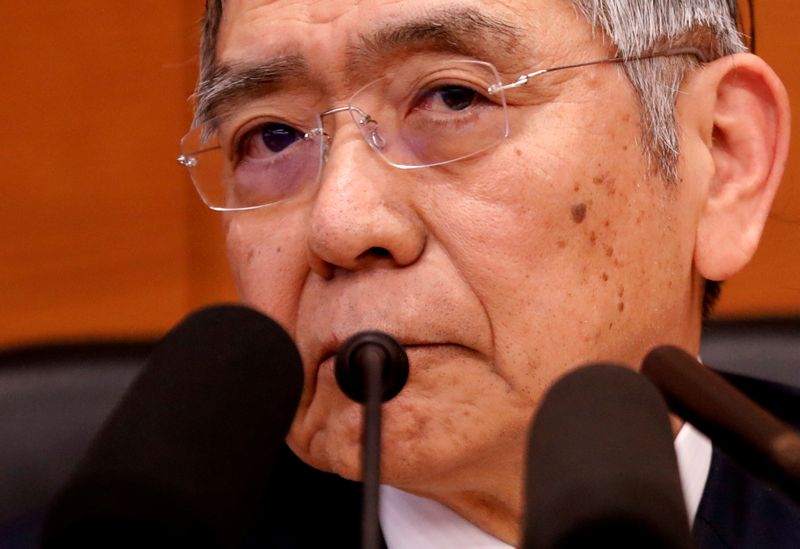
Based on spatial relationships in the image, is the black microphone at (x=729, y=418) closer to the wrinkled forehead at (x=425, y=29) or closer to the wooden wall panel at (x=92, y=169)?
the wrinkled forehead at (x=425, y=29)

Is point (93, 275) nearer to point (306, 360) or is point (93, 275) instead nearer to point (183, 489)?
point (306, 360)

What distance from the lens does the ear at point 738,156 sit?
1.36 m

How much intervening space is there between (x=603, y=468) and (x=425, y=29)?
2.47ft

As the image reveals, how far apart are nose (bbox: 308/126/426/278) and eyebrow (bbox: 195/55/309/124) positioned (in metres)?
0.14

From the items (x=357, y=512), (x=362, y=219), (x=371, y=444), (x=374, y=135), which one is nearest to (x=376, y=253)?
(x=362, y=219)

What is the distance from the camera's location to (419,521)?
4.76 ft

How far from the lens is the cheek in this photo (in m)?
1.30

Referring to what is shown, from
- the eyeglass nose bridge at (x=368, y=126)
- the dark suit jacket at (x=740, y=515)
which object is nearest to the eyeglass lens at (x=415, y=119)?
the eyeglass nose bridge at (x=368, y=126)

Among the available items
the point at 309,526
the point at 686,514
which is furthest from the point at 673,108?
the point at 686,514

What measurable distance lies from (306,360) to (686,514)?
0.70 meters

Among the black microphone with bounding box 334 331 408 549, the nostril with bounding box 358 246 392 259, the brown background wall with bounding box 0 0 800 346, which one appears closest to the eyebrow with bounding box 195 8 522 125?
the nostril with bounding box 358 246 392 259

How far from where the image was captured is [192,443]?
2.25 feet

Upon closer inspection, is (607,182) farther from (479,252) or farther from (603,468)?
(603,468)

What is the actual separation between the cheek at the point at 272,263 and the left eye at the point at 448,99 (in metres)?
0.19
